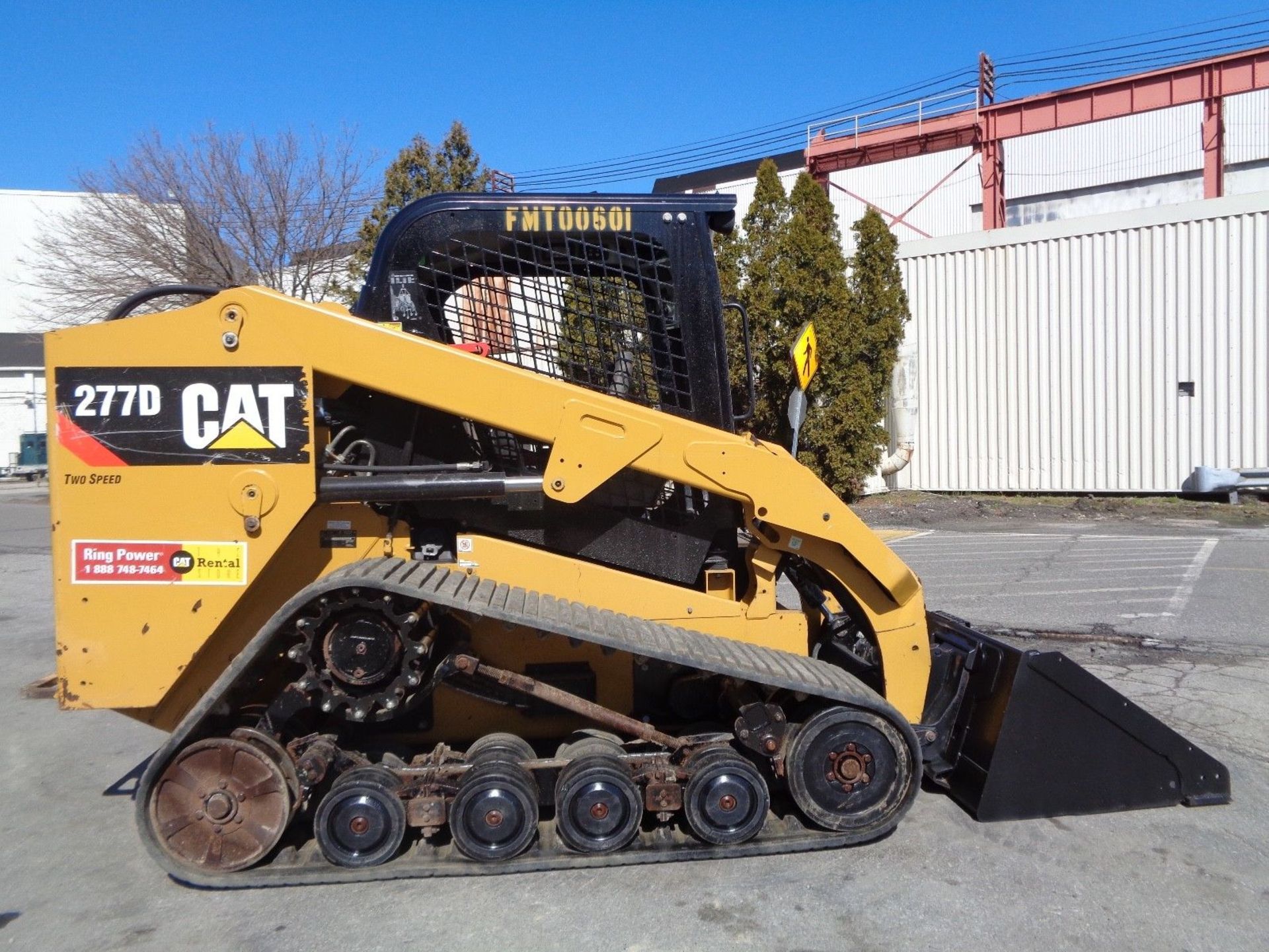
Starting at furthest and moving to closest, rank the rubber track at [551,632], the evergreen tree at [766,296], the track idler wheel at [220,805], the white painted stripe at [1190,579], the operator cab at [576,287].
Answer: the evergreen tree at [766,296] < the white painted stripe at [1190,579] < the operator cab at [576,287] < the track idler wheel at [220,805] < the rubber track at [551,632]

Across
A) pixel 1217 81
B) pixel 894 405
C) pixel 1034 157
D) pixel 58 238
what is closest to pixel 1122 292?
pixel 894 405

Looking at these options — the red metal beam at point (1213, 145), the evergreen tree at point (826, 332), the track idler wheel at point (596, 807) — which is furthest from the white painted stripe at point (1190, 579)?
the red metal beam at point (1213, 145)

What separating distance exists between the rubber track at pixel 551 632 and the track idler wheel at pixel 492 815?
0.06 metres

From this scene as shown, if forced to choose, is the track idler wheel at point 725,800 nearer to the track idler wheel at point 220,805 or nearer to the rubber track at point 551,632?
the rubber track at point 551,632

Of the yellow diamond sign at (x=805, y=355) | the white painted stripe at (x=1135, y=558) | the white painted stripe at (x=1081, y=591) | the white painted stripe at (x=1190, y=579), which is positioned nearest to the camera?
the yellow diamond sign at (x=805, y=355)

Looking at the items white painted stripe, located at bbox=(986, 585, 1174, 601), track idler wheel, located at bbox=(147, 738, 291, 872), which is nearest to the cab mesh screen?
track idler wheel, located at bbox=(147, 738, 291, 872)

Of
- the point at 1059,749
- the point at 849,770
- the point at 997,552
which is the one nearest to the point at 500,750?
the point at 849,770

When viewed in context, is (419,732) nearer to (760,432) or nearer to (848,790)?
(848,790)

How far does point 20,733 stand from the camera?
579cm

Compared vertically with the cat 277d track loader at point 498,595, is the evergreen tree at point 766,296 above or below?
above

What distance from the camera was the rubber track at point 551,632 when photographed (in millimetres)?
3490

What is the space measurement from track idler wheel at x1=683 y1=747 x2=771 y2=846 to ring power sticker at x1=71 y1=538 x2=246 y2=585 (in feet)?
5.95

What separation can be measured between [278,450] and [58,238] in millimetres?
24399

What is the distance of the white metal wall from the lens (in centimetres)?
1566
